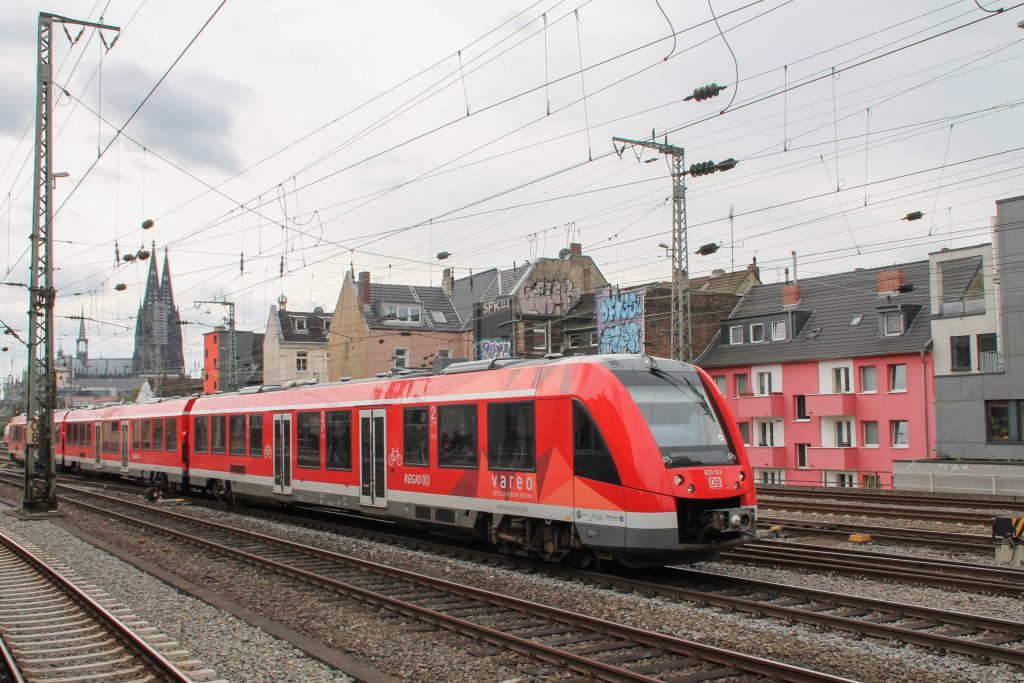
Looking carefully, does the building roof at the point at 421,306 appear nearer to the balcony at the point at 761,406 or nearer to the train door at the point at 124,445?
the balcony at the point at 761,406

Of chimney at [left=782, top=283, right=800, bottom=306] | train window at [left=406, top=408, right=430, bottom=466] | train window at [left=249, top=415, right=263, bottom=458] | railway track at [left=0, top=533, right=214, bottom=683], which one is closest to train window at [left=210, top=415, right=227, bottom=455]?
train window at [left=249, top=415, right=263, bottom=458]

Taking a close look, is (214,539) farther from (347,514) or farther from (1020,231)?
(1020,231)

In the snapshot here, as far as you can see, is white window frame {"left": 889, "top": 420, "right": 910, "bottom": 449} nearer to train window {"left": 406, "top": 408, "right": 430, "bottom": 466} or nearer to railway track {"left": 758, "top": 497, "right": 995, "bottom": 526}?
railway track {"left": 758, "top": 497, "right": 995, "bottom": 526}

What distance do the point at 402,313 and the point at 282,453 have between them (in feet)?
143

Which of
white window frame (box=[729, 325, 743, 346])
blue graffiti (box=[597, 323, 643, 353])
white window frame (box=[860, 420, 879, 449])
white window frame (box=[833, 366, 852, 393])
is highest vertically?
white window frame (box=[729, 325, 743, 346])

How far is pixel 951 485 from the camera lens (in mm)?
27719

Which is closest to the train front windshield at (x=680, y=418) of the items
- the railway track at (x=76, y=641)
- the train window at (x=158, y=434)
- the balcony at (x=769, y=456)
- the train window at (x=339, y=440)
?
the railway track at (x=76, y=641)

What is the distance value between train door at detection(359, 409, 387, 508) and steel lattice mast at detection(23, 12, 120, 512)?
936cm

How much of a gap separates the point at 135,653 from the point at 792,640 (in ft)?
20.2

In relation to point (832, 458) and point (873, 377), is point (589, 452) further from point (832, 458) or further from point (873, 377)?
point (873, 377)

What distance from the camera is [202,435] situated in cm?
2531

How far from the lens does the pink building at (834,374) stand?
3953 cm

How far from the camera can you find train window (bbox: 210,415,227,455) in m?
23.9

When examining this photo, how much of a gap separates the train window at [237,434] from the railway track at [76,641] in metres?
9.45
